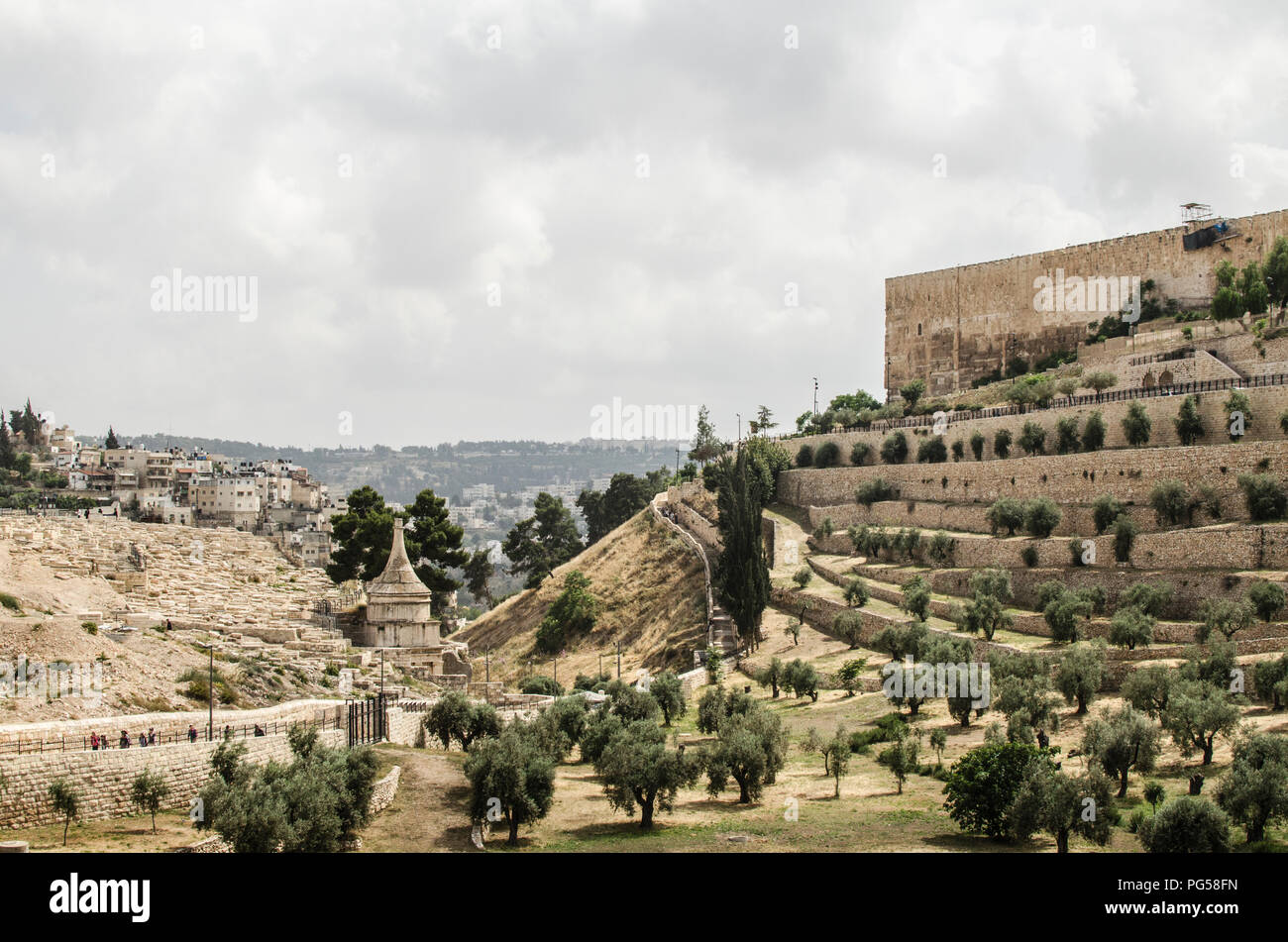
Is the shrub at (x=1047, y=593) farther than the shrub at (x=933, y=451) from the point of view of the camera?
No

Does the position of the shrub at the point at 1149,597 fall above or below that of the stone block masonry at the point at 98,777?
above

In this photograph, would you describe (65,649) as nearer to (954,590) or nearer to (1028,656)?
(1028,656)

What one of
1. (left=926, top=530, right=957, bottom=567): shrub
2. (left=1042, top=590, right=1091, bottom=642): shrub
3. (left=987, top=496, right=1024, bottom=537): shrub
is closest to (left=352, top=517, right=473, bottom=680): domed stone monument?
(left=926, top=530, right=957, bottom=567): shrub

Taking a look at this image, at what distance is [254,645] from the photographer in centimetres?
3072

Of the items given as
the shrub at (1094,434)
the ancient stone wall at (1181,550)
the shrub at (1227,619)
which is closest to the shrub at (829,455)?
the shrub at (1094,434)

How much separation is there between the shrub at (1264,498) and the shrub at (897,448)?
59.7 feet

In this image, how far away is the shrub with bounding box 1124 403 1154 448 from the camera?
129ft

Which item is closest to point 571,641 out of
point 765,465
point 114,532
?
point 765,465

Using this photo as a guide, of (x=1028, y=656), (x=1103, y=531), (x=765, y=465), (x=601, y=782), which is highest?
(x=765, y=465)

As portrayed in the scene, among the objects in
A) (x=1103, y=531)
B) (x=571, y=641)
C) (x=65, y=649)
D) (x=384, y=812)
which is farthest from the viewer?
(x=571, y=641)

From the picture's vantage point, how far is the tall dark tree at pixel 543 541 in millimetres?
68688

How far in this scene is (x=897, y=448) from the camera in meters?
50.7

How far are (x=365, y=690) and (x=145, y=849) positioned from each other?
14.7m

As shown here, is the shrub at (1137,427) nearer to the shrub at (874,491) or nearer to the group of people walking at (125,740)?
the shrub at (874,491)
